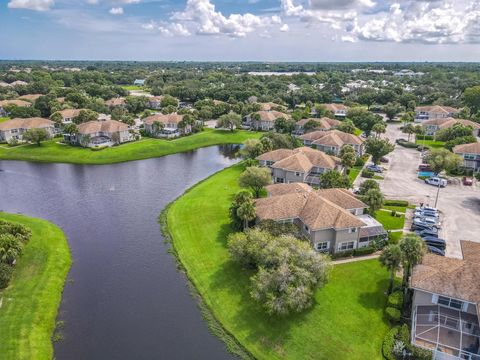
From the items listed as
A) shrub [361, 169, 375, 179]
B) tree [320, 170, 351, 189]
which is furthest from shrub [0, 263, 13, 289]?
shrub [361, 169, 375, 179]

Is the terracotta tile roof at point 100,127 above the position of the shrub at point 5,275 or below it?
above

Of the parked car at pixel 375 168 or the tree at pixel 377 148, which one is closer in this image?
the parked car at pixel 375 168

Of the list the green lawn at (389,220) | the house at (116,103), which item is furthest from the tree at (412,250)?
the house at (116,103)

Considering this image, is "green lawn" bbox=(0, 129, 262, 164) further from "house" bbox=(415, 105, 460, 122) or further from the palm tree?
"house" bbox=(415, 105, 460, 122)

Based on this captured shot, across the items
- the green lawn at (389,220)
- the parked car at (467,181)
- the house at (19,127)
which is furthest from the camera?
the house at (19,127)

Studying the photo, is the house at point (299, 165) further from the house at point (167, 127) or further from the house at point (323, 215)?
the house at point (167, 127)

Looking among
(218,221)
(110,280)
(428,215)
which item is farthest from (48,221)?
(428,215)
